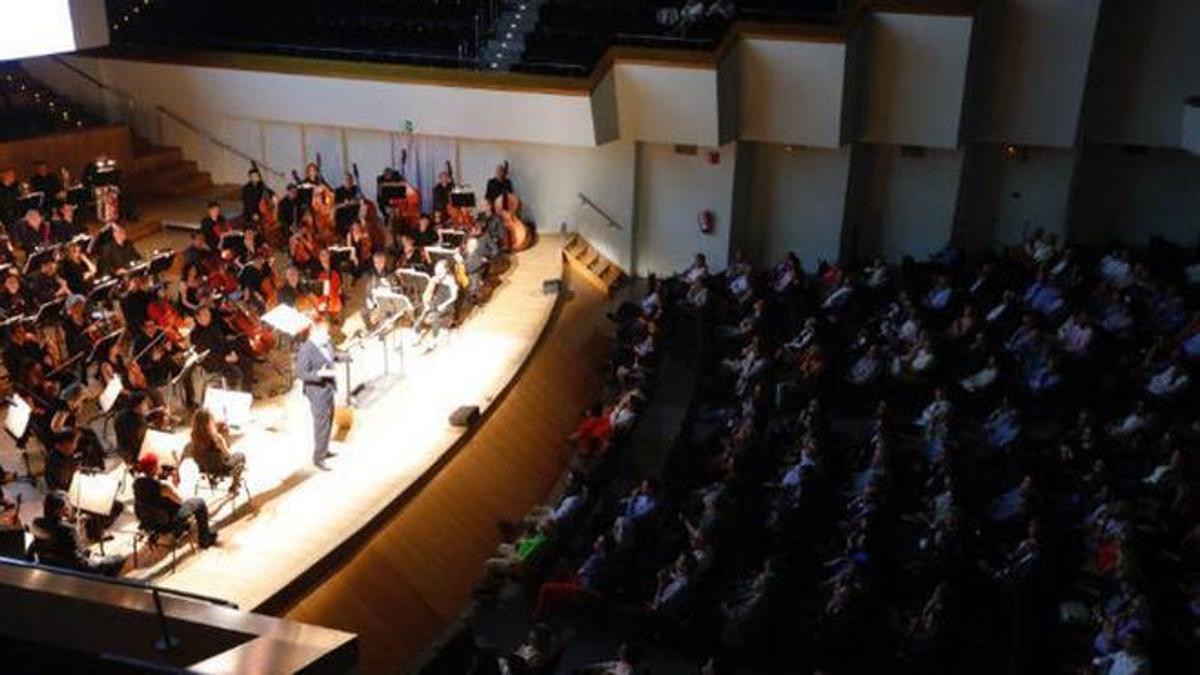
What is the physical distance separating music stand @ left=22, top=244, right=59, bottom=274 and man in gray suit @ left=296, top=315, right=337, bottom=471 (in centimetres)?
369

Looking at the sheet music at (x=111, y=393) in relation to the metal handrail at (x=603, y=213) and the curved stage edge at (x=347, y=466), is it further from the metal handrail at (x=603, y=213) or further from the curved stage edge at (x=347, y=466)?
the metal handrail at (x=603, y=213)

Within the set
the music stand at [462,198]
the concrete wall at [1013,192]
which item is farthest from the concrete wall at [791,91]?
the music stand at [462,198]

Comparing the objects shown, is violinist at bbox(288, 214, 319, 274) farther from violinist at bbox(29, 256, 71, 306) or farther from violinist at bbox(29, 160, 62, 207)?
violinist at bbox(29, 160, 62, 207)

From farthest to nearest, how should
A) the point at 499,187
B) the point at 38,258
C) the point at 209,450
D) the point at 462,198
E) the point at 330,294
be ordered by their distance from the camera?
the point at 499,187
the point at 462,198
the point at 330,294
the point at 38,258
the point at 209,450

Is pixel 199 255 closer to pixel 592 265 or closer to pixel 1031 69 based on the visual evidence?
pixel 592 265

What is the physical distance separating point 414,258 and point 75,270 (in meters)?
3.58

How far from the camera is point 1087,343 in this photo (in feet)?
37.6

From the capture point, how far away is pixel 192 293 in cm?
1087

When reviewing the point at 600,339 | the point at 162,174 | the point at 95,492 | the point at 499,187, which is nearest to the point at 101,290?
the point at 95,492

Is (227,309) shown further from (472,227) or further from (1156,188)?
(1156,188)

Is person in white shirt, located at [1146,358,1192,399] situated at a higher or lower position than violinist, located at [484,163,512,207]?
lower

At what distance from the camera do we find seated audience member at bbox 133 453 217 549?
7621mm

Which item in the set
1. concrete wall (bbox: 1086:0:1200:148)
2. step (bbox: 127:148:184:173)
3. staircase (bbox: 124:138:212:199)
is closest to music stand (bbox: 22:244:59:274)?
staircase (bbox: 124:138:212:199)

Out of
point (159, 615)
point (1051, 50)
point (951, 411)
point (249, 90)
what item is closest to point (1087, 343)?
point (951, 411)
